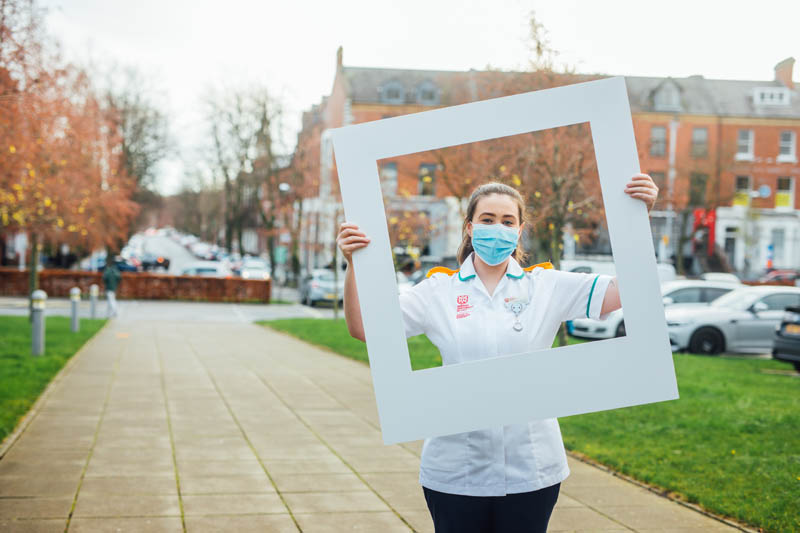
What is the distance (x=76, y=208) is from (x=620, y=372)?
2252 centimetres

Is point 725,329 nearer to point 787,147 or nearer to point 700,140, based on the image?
point 700,140

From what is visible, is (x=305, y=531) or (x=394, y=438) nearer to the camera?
(x=394, y=438)

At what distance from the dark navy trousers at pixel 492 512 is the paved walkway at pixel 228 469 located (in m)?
2.69

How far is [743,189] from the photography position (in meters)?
50.2

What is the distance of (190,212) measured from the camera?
10000 centimetres

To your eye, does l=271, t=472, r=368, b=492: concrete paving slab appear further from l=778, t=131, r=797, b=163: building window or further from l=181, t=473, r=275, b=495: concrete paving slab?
l=778, t=131, r=797, b=163: building window

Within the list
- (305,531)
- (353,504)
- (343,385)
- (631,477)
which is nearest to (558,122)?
(305,531)

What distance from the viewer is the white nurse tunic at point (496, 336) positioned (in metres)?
3.10

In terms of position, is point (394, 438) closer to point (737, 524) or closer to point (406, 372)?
point (406, 372)

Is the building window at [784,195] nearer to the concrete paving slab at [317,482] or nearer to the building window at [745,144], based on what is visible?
the building window at [745,144]

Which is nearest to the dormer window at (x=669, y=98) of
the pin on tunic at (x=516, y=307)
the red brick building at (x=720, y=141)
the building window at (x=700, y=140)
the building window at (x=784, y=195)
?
the red brick building at (x=720, y=141)

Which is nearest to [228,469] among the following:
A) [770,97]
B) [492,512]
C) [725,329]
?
[492,512]

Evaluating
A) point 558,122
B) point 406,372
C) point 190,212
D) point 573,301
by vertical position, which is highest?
point 190,212

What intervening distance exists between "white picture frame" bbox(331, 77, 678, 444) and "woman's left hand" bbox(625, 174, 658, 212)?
0.09 feet
